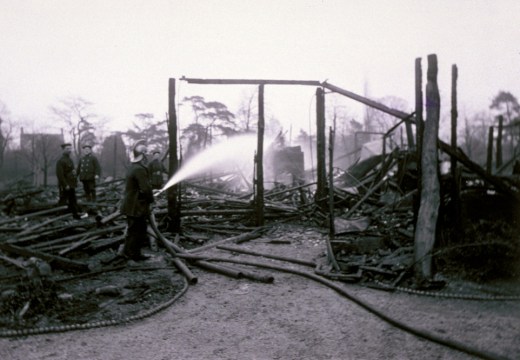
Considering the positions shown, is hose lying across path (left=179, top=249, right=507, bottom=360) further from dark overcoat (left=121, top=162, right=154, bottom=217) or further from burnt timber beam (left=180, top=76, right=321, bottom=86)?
burnt timber beam (left=180, top=76, right=321, bottom=86)

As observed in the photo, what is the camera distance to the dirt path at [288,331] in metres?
3.94

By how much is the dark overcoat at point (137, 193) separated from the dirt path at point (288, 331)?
226 centimetres

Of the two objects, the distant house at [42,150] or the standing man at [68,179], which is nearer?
the standing man at [68,179]

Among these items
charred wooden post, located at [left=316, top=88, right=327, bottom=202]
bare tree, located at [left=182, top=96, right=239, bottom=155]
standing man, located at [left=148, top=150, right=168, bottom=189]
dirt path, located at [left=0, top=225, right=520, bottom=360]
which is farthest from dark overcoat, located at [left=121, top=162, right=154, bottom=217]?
bare tree, located at [left=182, top=96, right=239, bottom=155]

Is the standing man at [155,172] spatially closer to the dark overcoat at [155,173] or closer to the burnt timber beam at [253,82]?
the dark overcoat at [155,173]

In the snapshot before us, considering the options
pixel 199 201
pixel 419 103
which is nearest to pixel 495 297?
pixel 419 103

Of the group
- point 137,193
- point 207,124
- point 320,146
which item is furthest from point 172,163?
point 207,124

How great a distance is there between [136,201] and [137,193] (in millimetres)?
162

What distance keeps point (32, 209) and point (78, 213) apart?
2.07 m

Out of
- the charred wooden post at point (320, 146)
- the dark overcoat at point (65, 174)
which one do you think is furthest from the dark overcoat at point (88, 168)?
the charred wooden post at point (320, 146)

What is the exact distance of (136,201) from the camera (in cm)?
752

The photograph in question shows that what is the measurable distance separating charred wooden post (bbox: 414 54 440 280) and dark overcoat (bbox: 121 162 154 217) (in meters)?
4.66

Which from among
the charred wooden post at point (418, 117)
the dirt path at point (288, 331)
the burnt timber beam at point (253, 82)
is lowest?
the dirt path at point (288, 331)

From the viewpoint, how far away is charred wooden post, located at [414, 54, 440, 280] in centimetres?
621
